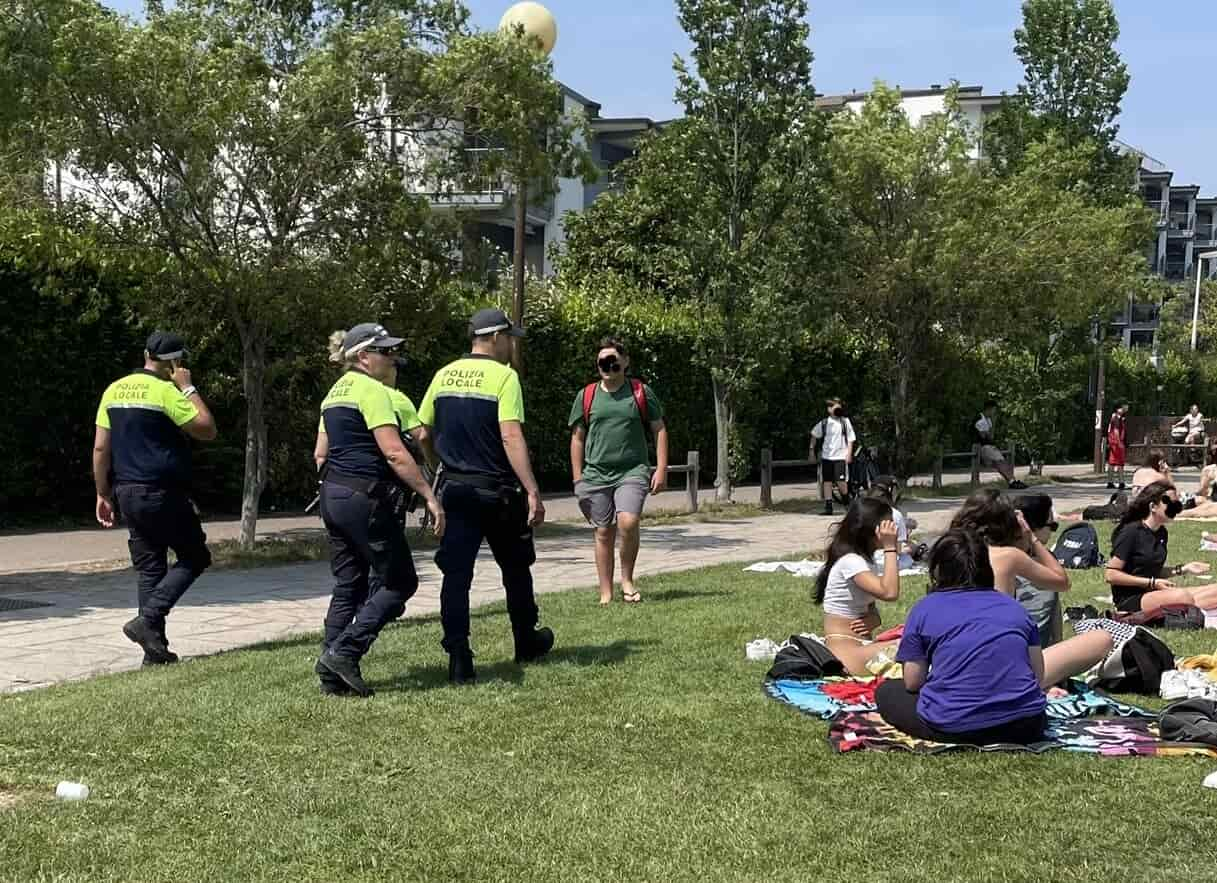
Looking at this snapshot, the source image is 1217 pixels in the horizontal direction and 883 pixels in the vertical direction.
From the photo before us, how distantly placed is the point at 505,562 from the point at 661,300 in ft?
60.3

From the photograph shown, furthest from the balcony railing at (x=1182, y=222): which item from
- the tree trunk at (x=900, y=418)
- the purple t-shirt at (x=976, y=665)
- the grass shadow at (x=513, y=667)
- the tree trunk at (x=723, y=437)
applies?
the purple t-shirt at (x=976, y=665)

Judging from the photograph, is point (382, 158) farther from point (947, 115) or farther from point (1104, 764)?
point (947, 115)

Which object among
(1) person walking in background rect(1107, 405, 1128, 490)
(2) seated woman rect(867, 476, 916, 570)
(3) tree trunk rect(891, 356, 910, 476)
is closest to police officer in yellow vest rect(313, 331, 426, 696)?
(2) seated woman rect(867, 476, 916, 570)

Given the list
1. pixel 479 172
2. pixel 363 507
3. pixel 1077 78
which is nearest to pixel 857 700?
pixel 363 507

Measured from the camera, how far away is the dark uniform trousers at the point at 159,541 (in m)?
7.76

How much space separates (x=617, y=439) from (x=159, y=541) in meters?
3.40

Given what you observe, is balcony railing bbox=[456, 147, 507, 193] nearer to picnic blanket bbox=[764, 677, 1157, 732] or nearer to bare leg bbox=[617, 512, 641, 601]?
bare leg bbox=[617, 512, 641, 601]

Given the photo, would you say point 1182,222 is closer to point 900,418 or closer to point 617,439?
point 900,418

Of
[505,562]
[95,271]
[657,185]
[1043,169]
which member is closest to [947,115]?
[1043,169]

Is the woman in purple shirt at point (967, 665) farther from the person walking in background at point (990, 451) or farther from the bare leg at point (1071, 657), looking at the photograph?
the person walking in background at point (990, 451)

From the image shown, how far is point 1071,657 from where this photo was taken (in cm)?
658

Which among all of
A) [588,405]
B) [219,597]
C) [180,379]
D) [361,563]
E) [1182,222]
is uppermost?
[1182,222]

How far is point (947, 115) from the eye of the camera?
23.5 m

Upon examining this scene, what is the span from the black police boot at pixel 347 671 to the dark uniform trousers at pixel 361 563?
3cm
